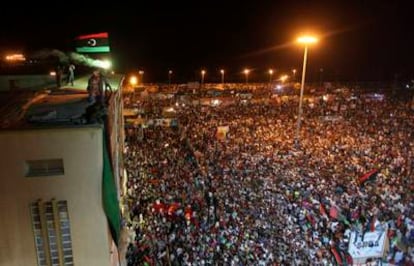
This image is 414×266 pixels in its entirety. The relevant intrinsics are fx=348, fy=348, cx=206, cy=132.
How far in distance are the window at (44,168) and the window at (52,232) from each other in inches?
25.2

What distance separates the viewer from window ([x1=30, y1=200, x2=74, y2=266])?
7958 mm

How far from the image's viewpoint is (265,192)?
1540 cm

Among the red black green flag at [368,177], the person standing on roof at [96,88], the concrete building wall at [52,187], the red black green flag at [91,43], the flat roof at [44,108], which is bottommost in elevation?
the red black green flag at [368,177]

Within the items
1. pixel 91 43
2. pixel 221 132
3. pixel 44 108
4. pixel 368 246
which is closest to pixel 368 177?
pixel 368 246

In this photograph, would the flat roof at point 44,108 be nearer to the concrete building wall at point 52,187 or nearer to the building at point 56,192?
the building at point 56,192

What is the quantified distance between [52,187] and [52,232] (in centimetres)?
113

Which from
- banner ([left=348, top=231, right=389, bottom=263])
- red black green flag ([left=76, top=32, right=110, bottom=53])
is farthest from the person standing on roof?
banner ([left=348, top=231, right=389, bottom=263])

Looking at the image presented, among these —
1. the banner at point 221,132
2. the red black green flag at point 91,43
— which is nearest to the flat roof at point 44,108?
the red black green flag at point 91,43

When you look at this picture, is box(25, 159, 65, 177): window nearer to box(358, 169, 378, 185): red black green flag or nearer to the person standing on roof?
the person standing on roof

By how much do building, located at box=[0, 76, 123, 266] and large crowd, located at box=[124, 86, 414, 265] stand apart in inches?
142

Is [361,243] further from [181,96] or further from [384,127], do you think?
[181,96]

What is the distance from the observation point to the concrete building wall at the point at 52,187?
25.1 feet

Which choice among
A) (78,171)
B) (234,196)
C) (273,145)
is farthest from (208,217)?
(273,145)

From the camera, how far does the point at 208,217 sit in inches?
526
